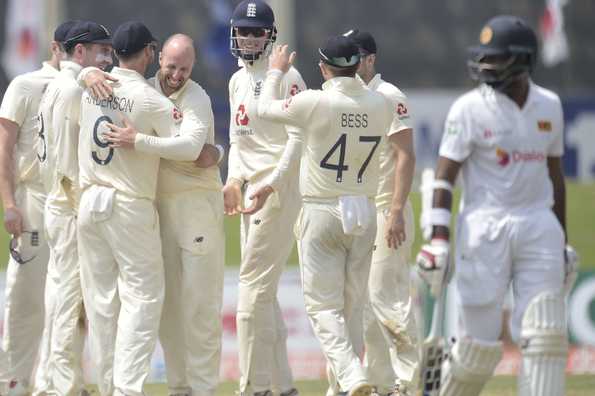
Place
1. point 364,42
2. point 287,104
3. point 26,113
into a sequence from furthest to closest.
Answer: point 364,42 < point 26,113 < point 287,104

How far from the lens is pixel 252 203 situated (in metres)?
10.3

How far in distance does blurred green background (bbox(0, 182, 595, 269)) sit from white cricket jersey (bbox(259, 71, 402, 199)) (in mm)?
15826

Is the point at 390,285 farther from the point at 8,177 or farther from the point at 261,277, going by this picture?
the point at 8,177

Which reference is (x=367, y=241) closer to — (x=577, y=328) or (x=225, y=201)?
(x=225, y=201)

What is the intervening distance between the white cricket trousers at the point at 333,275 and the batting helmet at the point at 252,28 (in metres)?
1.07

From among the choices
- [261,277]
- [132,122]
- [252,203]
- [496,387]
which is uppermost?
[132,122]

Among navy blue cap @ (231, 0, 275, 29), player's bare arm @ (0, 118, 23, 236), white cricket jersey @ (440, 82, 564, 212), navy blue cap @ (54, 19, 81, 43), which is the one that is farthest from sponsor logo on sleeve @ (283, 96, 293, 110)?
player's bare arm @ (0, 118, 23, 236)

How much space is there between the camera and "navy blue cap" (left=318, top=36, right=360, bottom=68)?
9.96 meters

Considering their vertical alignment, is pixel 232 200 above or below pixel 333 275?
above

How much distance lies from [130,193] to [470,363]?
2223mm

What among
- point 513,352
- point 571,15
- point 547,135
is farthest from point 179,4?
point 547,135

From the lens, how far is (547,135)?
8672mm

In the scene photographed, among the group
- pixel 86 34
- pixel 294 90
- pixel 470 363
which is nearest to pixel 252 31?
pixel 294 90

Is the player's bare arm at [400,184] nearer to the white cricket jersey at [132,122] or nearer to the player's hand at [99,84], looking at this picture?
the white cricket jersey at [132,122]
